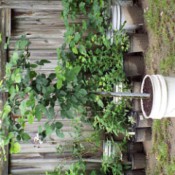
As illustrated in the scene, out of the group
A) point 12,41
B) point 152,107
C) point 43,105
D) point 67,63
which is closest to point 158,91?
point 152,107

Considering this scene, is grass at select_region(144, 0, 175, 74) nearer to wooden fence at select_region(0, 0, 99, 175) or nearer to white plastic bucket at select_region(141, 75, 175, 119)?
white plastic bucket at select_region(141, 75, 175, 119)

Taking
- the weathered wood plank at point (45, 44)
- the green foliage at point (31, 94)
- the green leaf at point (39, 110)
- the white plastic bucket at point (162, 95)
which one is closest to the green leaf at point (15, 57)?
the green foliage at point (31, 94)

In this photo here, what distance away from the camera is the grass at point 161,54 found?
4262mm

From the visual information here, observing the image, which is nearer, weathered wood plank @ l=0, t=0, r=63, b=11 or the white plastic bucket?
the white plastic bucket

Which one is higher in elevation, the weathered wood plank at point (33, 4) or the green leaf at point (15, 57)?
the weathered wood plank at point (33, 4)

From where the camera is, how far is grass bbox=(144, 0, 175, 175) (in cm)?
426

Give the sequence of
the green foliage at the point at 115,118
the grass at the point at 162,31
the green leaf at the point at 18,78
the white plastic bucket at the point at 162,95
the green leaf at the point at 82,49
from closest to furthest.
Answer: the green leaf at the point at 18,78 < the white plastic bucket at the point at 162,95 < the grass at the point at 162,31 < the green leaf at the point at 82,49 < the green foliage at the point at 115,118

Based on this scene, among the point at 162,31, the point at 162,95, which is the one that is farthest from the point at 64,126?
the point at 162,95

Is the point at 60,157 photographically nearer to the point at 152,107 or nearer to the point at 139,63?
the point at 139,63

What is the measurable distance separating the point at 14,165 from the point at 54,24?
6.34 ft

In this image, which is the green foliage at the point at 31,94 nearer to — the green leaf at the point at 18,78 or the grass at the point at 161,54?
the green leaf at the point at 18,78

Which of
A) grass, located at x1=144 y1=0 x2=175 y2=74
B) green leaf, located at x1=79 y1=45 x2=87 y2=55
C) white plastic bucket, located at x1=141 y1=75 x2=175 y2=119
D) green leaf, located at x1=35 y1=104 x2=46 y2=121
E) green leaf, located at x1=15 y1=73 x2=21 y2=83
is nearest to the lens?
green leaf, located at x1=15 y1=73 x2=21 y2=83

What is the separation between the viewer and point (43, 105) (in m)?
3.21

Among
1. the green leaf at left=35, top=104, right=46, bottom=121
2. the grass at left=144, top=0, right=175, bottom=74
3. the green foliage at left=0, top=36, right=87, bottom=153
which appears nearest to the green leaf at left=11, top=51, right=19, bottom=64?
the green foliage at left=0, top=36, right=87, bottom=153
